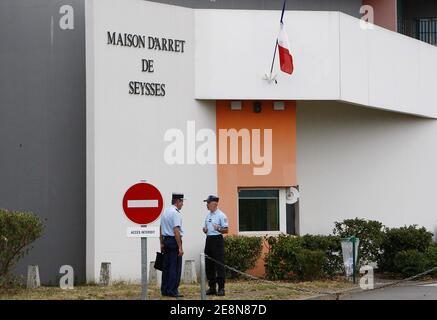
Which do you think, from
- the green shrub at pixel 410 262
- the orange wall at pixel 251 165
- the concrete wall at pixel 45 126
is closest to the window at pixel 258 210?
the orange wall at pixel 251 165

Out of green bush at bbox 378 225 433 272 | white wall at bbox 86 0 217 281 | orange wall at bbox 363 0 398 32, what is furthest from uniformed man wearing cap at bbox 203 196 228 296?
orange wall at bbox 363 0 398 32

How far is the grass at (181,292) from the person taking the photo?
18656 millimetres

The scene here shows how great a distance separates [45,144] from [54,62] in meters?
1.85

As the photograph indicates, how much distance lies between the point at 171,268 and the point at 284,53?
7.33 meters

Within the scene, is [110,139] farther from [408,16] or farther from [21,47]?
[408,16]

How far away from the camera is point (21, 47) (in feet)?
76.0

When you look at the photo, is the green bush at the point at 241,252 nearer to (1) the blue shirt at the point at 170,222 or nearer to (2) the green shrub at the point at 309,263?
(2) the green shrub at the point at 309,263

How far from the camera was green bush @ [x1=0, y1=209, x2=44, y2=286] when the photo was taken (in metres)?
18.9

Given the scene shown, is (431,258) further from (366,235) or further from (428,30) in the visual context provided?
(428,30)

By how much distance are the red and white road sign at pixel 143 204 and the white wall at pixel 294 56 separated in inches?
335

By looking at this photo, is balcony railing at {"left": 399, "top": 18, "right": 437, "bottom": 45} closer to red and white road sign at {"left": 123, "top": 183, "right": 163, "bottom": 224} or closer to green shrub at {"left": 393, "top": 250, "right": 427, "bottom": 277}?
green shrub at {"left": 393, "top": 250, "right": 427, "bottom": 277}

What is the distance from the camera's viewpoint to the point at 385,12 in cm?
2961

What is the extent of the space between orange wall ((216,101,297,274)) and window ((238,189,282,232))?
377 mm
